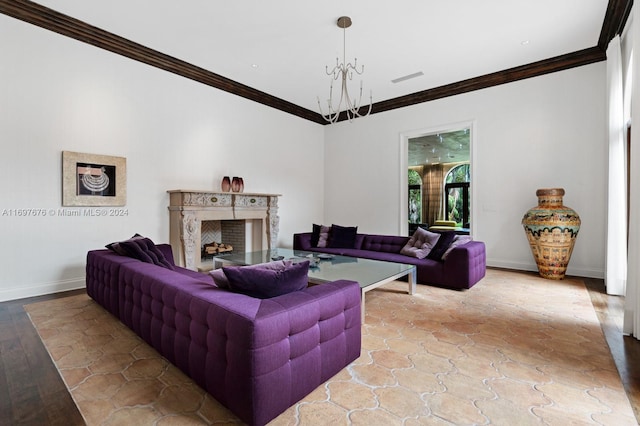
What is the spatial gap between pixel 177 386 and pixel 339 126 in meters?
6.57

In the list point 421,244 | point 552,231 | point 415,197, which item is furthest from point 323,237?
point 415,197

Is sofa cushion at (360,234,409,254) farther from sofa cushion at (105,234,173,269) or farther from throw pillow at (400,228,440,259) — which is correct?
sofa cushion at (105,234,173,269)

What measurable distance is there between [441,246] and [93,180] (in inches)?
182

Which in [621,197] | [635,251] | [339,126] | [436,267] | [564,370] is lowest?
[564,370]

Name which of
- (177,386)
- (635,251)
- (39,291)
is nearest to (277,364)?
(177,386)

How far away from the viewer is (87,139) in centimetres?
403

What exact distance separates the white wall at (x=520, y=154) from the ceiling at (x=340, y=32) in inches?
16.9

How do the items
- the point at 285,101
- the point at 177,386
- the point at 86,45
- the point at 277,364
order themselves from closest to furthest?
the point at 277,364 < the point at 177,386 < the point at 86,45 < the point at 285,101

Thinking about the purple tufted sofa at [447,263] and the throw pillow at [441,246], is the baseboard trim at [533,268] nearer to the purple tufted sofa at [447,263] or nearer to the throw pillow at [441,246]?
the purple tufted sofa at [447,263]

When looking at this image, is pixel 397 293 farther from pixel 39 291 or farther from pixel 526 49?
pixel 39 291

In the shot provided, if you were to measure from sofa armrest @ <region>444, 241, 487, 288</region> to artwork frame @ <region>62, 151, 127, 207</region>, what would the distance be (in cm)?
441

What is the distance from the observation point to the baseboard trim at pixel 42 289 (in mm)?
3477

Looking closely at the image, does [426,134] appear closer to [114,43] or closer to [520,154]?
[520,154]

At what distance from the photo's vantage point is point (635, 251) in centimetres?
254
